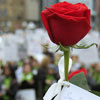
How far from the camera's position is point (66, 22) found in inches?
22.4

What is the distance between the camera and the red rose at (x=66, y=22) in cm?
56

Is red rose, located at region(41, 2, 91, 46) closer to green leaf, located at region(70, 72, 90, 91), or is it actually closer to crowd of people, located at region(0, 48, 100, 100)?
green leaf, located at region(70, 72, 90, 91)

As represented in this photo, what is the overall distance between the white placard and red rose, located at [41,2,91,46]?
0.42 feet

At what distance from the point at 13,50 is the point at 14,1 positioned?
25.5 meters

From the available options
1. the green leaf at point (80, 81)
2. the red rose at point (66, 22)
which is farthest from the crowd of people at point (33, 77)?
the red rose at point (66, 22)

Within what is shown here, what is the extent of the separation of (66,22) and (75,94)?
8.1 inches

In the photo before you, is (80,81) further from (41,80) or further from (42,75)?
(42,75)

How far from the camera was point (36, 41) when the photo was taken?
4.45 m

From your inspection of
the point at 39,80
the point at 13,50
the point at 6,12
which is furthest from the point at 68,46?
the point at 6,12

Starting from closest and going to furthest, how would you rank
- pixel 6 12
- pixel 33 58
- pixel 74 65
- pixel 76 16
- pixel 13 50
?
pixel 76 16
pixel 13 50
pixel 74 65
pixel 33 58
pixel 6 12

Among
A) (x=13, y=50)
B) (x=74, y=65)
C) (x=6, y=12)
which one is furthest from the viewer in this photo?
(x=6, y=12)

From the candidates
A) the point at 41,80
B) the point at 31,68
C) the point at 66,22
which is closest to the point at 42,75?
the point at 41,80

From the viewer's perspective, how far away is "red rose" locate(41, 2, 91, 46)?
0.56m

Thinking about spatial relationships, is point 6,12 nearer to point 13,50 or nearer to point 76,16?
point 13,50
